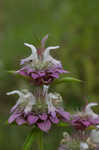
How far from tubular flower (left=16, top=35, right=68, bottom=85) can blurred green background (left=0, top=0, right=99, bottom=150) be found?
1.31 m

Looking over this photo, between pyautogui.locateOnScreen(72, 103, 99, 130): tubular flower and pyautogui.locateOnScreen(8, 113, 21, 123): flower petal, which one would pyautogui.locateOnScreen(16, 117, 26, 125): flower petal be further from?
pyautogui.locateOnScreen(72, 103, 99, 130): tubular flower

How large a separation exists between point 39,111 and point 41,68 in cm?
25

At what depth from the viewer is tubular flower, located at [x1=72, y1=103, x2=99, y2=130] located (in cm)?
193

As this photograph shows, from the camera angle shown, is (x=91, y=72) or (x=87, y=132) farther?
(x=91, y=72)

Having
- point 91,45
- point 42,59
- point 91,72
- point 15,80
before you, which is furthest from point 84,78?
point 42,59

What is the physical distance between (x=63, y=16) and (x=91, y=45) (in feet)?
1.77

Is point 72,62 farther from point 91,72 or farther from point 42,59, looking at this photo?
point 42,59

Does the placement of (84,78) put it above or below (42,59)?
below

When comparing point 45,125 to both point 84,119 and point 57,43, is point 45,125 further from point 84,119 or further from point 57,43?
point 57,43

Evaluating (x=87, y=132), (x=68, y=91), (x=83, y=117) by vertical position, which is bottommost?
(x=68, y=91)

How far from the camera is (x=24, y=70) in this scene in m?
1.83

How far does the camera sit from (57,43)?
12.1 feet

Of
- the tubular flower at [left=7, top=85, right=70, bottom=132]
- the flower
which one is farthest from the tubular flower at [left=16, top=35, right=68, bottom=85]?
the flower

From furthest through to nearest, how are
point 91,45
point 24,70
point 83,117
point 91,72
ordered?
1. point 91,45
2. point 91,72
3. point 83,117
4. point 24,70
